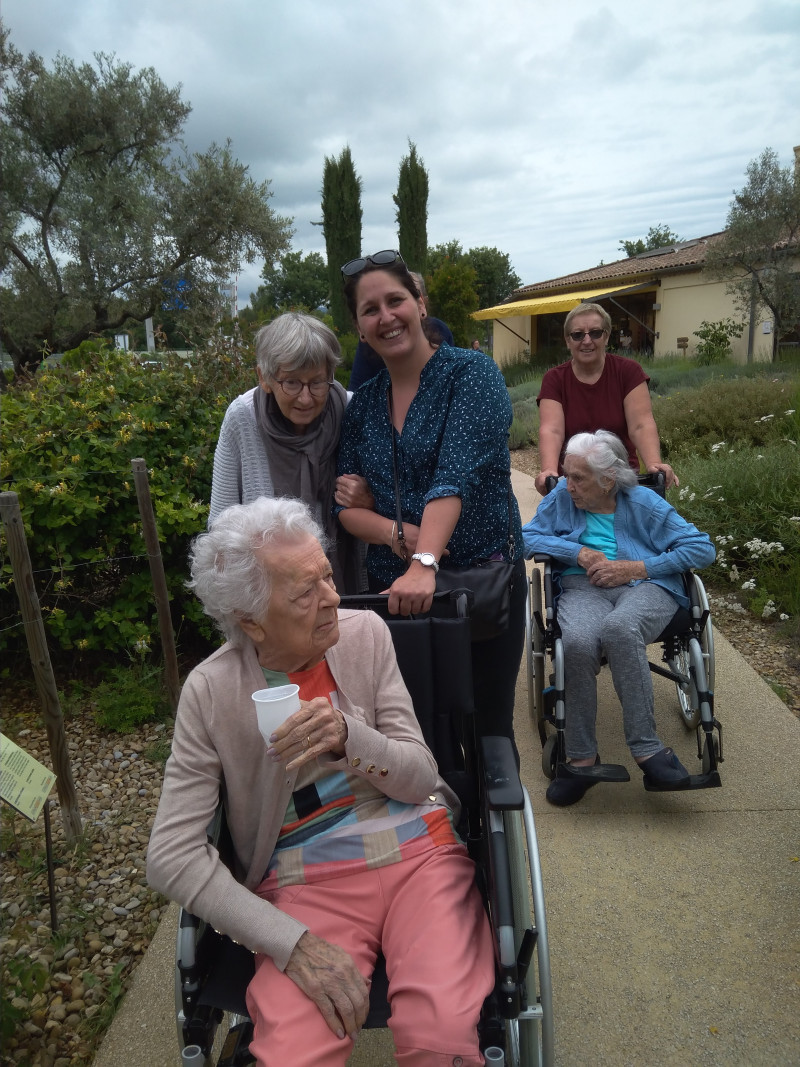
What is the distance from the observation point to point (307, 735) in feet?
4.96

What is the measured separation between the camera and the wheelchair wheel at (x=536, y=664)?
3.52 metres

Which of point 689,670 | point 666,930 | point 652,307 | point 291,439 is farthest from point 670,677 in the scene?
point 652,307

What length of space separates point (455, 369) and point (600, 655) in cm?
141

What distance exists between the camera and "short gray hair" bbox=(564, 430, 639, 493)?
3.28 metres

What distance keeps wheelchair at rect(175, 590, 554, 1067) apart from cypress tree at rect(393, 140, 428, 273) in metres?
29.2

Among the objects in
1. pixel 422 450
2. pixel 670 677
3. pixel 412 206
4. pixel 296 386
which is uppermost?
pixel 412 206

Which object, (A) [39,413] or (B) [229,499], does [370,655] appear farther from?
(A) [39,413]

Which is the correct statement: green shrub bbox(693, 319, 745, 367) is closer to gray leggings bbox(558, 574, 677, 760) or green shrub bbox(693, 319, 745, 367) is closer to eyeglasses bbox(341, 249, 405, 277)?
gray leggings bbox(558, 574, 677, 760)

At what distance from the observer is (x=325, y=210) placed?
29547mm

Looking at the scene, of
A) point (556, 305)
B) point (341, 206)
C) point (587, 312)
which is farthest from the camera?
point (341, 206)

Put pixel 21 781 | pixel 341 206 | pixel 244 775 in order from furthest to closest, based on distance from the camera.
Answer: pixel 341 206 < pixel 21 781 < pixel 244 775

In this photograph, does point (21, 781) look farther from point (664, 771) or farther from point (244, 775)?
point (664, 771)

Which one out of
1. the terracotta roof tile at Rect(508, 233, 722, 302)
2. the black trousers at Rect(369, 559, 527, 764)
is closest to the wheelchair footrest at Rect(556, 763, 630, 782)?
the black trousers at Rect(369, 559, 527, 764)

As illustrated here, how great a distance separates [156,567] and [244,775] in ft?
5.93
